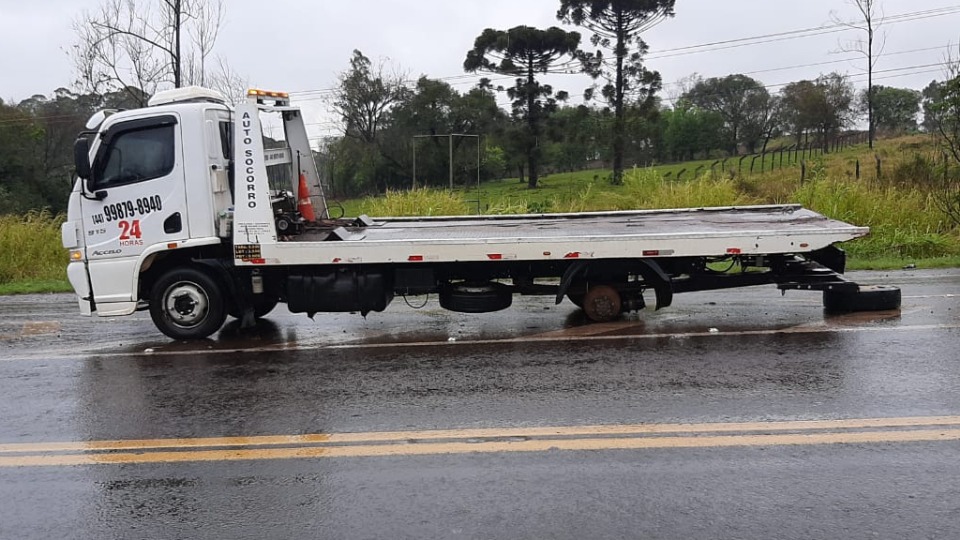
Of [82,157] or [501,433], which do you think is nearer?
[501,433]

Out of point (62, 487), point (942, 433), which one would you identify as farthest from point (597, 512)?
point (62, 487)

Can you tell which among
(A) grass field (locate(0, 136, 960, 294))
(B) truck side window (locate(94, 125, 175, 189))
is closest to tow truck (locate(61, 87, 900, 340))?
(B) truck side window (locate(94, 125, 175, 189))

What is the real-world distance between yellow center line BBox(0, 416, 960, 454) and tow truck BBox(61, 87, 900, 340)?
3.35m

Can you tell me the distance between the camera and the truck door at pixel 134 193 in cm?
862

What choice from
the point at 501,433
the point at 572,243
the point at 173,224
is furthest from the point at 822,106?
the point at 501,433

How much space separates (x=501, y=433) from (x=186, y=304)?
494 centimetres

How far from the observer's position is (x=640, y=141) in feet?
171

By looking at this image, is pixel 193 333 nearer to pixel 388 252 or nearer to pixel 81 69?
pixel 388 252

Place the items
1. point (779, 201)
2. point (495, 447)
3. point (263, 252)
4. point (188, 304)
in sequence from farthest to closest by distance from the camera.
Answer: point (779, 201) < point (188, 304) < point (263, 252) < point (495, 447)

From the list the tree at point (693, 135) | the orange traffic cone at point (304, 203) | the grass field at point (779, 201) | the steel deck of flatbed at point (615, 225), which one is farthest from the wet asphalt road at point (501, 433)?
the tree at point (693, 135)

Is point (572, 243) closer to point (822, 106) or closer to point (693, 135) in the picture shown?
point (822, 106)

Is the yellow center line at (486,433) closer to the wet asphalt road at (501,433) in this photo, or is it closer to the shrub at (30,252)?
the wet asphalt road at (501,433)

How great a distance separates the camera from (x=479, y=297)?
8.89 meters

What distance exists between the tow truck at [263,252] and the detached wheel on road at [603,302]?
0.5 inches
